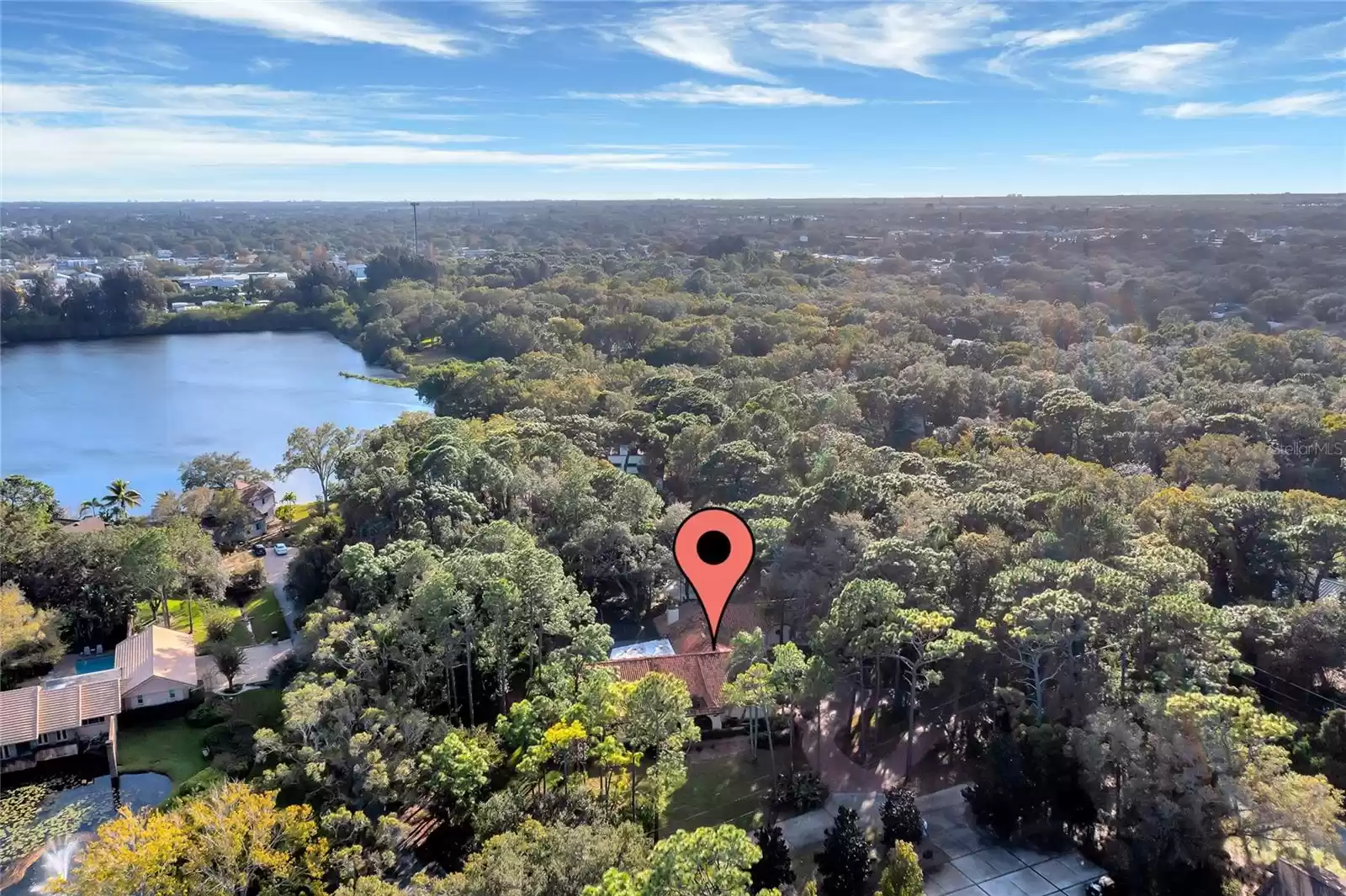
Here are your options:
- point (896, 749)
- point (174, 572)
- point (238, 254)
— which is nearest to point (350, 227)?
point (238, 254)

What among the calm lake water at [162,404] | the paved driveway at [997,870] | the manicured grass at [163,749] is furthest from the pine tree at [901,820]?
the calm lake water at [162,404]

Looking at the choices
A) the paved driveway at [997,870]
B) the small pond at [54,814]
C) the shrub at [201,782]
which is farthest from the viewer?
the shrub at [201,782]

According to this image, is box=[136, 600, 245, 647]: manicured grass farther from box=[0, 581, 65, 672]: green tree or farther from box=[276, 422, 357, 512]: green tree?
box=[276, 422, 357, 512]: green tree

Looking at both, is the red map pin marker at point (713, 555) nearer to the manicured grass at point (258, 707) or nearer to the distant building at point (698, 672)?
the distant building at point (698, 672)

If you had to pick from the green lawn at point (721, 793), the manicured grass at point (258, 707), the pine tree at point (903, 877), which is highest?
the pine tree at point (903, 877)

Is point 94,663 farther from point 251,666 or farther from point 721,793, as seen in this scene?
point 721,793

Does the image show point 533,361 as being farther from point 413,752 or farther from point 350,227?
point 350,227
